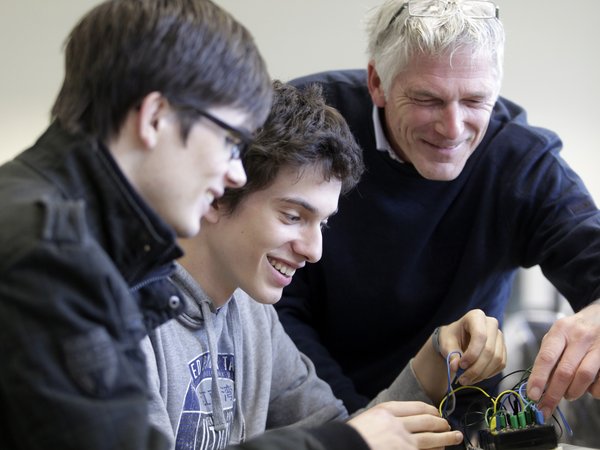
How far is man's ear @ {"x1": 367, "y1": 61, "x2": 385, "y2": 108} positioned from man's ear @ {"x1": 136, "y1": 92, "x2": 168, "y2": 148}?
0.98 metres

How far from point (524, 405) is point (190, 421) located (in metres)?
0.49

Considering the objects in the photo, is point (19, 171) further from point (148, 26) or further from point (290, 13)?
point (290, 13)

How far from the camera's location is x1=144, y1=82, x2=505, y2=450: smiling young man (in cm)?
111

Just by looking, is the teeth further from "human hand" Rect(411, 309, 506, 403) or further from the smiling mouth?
"human hand" Rect(411, 309, 506, 403)

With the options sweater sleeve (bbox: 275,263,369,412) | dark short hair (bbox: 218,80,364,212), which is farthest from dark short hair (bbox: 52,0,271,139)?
sweater sleeve (bbox: 275,263,369,412)

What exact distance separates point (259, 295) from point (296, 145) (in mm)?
246

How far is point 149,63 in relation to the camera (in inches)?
28.6

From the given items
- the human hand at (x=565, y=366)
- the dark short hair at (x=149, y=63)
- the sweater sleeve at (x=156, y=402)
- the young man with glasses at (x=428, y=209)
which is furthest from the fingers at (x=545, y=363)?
the dark short hair at (x=149, y=63)

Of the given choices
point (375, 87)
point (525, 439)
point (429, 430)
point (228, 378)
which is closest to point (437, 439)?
A: point (429, 430)

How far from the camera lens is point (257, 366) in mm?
1293

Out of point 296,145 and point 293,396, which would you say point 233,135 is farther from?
point 293,396

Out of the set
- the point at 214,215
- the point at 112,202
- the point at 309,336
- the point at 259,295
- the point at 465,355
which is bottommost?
the point at 309,336

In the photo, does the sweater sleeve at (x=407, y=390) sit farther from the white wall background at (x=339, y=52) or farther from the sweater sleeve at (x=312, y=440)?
the white wall background at (x=339, y=52)


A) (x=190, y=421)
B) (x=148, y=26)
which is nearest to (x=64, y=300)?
(x=148, y=26)
